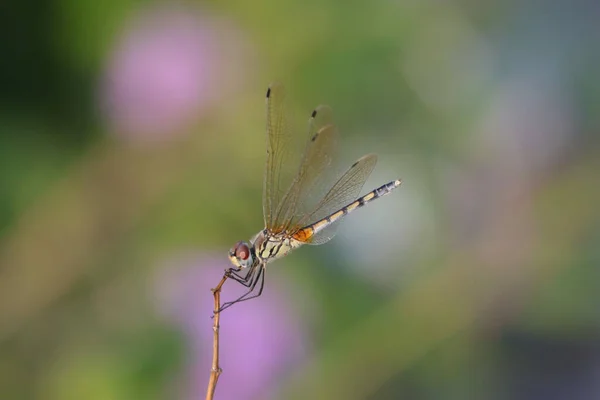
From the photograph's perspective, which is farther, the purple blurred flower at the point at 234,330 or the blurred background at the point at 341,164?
the blurred background at the point at 341,164

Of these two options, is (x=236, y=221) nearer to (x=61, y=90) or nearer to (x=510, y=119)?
(x=61, y=90)

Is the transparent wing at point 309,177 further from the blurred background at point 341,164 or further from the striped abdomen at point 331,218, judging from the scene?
the blurred background at point 341,164

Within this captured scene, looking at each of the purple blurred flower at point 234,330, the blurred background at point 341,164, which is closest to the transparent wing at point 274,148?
the purple blurred flower at point 234,330

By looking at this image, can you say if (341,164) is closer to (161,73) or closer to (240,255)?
(161,73)

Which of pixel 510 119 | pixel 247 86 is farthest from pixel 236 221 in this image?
pixel 510 119

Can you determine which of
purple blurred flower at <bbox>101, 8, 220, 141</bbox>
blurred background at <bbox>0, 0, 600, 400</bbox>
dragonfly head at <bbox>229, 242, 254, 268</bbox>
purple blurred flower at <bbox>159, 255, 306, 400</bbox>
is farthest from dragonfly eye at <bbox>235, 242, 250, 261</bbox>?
purple blurred flower at <bbox>101, 8, 220, 141</bbox>

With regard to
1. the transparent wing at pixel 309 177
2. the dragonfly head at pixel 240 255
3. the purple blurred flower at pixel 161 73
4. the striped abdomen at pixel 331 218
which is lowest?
the dragonfly head at pixel 240 255

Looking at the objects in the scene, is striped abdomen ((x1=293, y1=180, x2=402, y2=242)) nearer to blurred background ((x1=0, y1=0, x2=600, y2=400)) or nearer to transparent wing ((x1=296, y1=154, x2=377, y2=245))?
transparent wing ((x1=296, y1=154, x2=377, y2=245))
